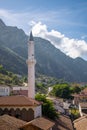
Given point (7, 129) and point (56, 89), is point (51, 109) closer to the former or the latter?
point (7, 129)

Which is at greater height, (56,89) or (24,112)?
(56,89)

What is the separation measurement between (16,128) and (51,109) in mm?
26108

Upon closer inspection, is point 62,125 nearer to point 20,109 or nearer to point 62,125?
point 62,125

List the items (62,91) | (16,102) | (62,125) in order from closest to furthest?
(16,102) < (62,125) < (62,91)

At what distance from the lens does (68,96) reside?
12481cm

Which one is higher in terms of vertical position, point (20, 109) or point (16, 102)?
point (16, 102)

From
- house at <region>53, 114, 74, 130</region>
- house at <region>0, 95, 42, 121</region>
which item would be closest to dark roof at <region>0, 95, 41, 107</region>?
house at <region>0, 95, 42, 121</region>

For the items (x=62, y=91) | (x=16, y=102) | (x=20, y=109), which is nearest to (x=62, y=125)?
(x=20, y=109)

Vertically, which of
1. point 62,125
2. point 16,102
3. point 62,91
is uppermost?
point 62,91

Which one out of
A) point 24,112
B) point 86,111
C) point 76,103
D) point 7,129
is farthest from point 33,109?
point 76,103

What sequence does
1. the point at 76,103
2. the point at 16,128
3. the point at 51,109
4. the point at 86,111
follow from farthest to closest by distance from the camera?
the point at 76,103 < the point at 86,111 < the point at 51,109 < the point at 16,128

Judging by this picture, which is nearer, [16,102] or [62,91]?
[16,102]

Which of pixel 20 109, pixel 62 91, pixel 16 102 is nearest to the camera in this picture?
pixel 20 109

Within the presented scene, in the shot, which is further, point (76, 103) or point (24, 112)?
point (76, 103)
